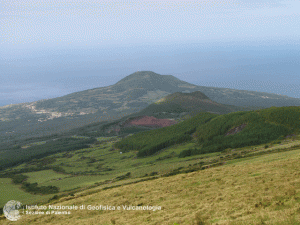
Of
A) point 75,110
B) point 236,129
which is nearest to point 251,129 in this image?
point 236,129

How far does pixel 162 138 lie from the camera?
193 feet

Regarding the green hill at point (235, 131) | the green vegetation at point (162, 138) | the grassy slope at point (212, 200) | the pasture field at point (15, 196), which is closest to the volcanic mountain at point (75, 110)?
the green vegetation at point (162, 138)

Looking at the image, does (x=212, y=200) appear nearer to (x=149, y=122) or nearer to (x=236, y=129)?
(x=236, y=129)

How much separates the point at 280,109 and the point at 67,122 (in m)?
123

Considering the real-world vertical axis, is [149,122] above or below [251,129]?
below

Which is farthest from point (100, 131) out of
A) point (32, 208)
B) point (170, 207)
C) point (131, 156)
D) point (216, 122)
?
point (170, 207)

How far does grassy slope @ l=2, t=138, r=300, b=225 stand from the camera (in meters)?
10.5

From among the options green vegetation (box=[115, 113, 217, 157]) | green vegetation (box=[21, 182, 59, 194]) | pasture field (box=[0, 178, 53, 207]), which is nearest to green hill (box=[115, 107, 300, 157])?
green vegetation (box=[115, 113, 217, 157])

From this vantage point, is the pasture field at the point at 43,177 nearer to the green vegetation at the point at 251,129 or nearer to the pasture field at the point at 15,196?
the pasture field at the point at 15,196

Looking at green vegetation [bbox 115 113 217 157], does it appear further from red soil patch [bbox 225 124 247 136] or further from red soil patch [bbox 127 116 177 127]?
red soil patch [bbox 127 116 177 127]

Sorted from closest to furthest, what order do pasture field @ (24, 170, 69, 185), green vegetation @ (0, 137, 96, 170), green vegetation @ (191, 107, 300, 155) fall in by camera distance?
green vegetation @ (191, 107, 300, 155) < pasture field @ (24, 170, 69, 185) < green vegetation @ (0, 137, 96, 170)

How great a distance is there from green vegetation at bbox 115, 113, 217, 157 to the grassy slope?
101 feet

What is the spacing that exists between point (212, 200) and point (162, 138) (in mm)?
44862

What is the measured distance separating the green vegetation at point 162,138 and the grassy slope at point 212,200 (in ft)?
101
